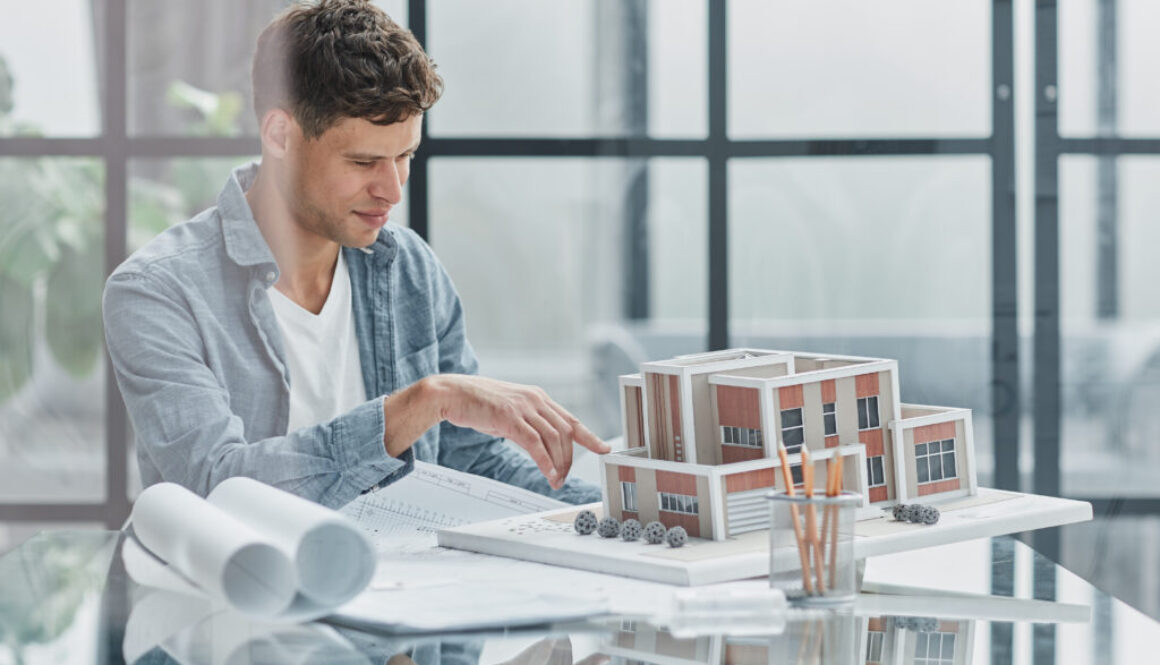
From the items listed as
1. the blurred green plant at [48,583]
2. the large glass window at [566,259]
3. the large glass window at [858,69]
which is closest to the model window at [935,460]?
the blurred green plant at [48,583]

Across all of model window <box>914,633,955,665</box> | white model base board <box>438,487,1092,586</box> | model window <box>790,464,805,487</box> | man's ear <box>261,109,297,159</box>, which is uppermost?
man's ear <box>261,109,297,159</box>

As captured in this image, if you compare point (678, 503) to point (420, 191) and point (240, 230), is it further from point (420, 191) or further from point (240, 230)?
point (420, 191)

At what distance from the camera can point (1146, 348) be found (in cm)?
258

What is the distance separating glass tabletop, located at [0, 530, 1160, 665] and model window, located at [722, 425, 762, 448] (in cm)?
15

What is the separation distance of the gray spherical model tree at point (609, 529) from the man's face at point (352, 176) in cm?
57

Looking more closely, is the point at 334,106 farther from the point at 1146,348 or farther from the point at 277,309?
the point at 1146,348

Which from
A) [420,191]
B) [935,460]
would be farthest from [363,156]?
[420,191]

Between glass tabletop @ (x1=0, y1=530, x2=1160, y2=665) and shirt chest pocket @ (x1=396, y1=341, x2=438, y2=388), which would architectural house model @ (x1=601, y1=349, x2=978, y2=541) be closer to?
glass tabletop @ (x1=0, y1=530, x2=1160, y2=665)

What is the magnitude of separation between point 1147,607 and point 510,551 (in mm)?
1991

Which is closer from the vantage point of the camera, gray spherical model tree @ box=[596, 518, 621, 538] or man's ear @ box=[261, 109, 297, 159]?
gray spherical model tree @ box=[596, 518, 621, 538]

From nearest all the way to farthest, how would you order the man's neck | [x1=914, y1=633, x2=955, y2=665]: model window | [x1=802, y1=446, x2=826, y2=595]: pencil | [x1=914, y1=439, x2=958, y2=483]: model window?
[x1=914, y1=633, x2=955, y2=665]: model window
[x1=802, y1=446, x2=826, y2=595]: pencil
[x1=914, y1=439, x2=958, y2=483]: model window
the man's neck

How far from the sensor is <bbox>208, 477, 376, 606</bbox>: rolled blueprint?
0.92 metres

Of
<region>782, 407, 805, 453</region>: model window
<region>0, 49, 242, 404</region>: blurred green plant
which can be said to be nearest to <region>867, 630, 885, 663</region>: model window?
<region>782, 407, 805, 453</region>: model window

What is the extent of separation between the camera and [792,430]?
1.12m
